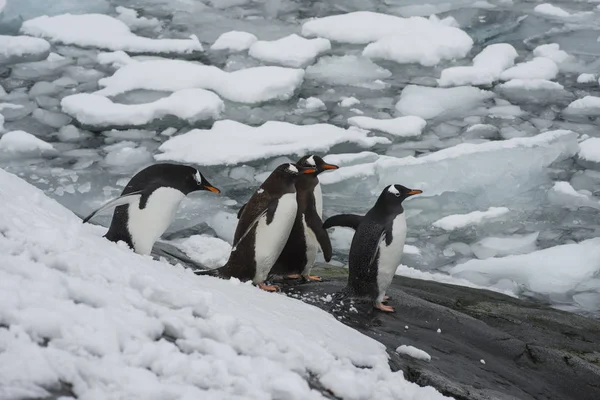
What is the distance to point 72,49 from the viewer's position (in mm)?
7633

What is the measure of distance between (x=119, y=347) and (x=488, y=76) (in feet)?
19.5

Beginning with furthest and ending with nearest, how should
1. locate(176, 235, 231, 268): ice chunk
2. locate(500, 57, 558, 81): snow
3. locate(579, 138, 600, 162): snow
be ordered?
locate(500, 57, 558, 81): snow
locate(579, 138, 600, 162): snow
locate(176, 235, 231, 268): ice chunk

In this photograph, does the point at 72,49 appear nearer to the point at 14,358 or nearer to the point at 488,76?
the point at 488,76

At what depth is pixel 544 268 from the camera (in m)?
4.66

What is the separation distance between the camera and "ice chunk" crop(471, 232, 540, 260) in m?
4.89

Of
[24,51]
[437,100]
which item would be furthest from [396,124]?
[24,51]

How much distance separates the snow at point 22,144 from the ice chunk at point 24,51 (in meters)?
1.78

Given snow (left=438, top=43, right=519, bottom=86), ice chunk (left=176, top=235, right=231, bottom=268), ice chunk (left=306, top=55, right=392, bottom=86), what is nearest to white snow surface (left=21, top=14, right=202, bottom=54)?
ice chunk (left=306, top=55, right=392, bottom=86)

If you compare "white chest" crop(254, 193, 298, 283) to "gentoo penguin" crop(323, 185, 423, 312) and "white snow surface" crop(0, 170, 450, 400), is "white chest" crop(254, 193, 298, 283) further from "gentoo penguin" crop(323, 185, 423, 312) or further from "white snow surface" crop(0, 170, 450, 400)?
"white snow surface" crop(0, 170, 450, 400)

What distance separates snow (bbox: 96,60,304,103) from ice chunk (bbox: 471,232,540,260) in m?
2.41

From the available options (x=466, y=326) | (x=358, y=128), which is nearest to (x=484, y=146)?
(x=358, y=128)

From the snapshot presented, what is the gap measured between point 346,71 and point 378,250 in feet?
13.5

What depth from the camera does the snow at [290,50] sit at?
7.31 m

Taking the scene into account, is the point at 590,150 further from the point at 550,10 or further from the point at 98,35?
the point at 98,35
